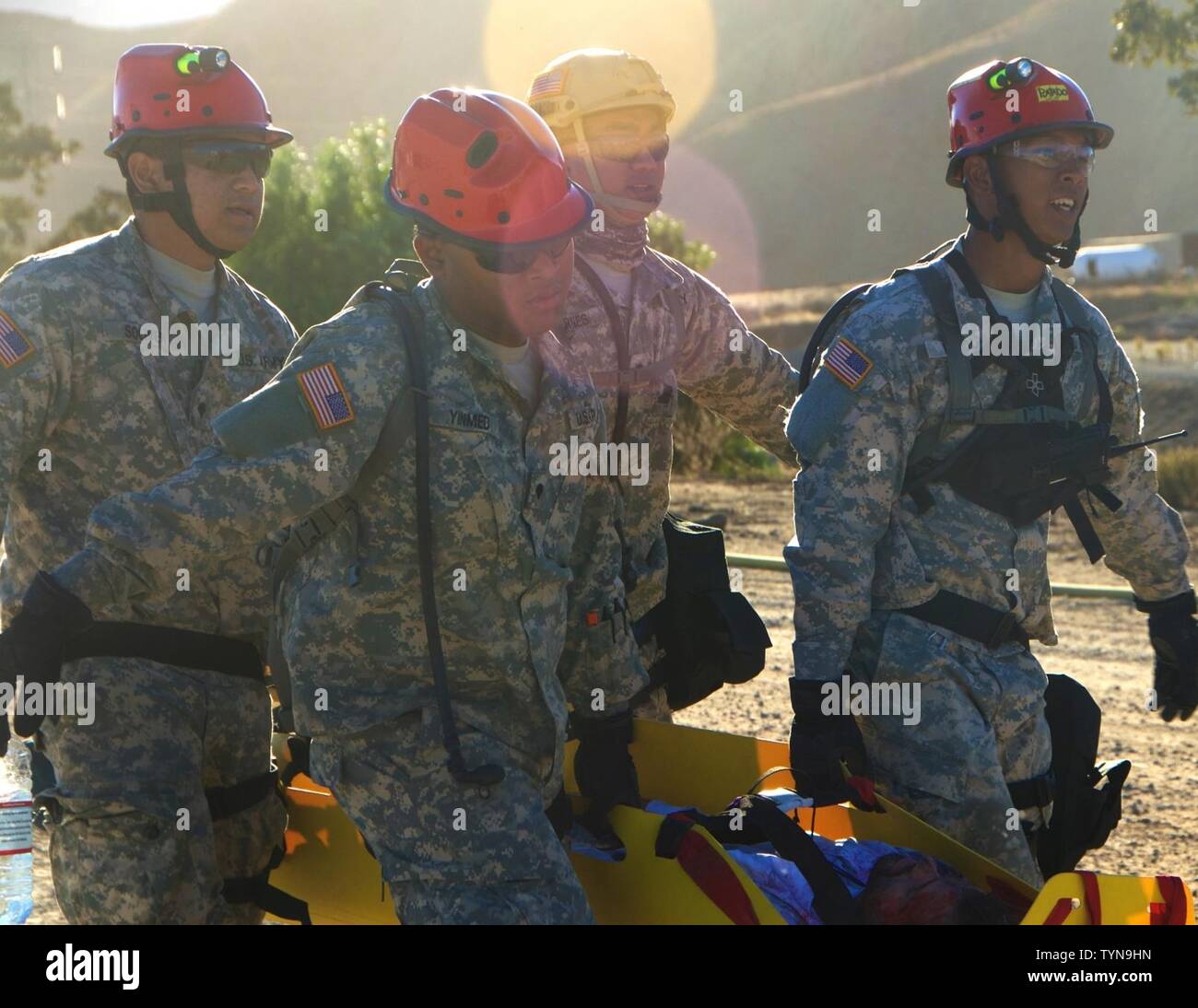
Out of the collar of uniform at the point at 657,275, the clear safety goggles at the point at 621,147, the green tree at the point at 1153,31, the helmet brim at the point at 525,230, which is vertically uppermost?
the green tree at the point at 1153,31

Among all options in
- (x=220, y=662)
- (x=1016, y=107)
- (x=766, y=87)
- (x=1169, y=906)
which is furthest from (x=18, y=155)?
(x=766, y=87)

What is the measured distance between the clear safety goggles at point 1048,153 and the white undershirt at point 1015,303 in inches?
14.0

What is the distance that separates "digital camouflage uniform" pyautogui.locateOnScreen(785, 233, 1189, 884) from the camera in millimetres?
4672

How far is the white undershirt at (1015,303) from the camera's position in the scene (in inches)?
193

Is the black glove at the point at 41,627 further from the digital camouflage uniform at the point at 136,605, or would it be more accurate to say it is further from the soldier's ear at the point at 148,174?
the soldier's ear at the point at 148,174

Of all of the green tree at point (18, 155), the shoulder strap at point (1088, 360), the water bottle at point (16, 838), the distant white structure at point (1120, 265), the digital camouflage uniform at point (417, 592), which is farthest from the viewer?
the distant white structure at point (1120, 265)

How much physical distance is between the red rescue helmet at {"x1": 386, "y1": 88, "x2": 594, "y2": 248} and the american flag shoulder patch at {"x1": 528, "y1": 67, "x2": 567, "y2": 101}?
4.77ft

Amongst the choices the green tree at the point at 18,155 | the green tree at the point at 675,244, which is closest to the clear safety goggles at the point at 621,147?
the green tree at the point at 675,244

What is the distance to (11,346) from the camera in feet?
15.4

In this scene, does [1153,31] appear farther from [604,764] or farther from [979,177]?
[604,764]

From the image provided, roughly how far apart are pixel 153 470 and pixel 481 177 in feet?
5.09

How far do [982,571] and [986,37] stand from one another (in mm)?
125369

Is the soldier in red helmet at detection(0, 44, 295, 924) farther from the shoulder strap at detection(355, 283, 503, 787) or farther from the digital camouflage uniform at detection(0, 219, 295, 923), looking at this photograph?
the shoulder strap at detection(355, 283, 503, 787)

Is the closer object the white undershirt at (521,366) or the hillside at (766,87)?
the white undershirt at (521,366)
